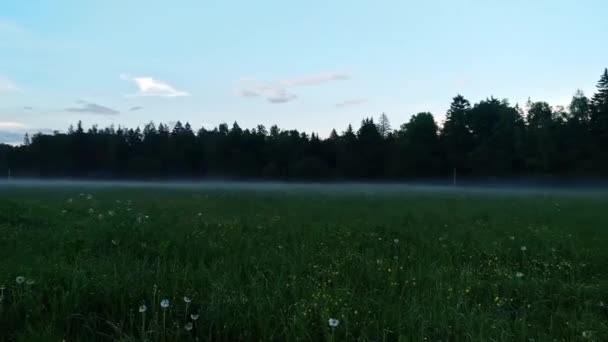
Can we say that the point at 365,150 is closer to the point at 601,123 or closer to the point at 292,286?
the point at 601,123

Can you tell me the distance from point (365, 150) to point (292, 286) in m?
68.3

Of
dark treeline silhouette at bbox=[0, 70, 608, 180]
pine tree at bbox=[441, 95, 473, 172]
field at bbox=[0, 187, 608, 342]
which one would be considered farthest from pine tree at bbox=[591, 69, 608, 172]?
field at bbox=[0, 187, 608, 342]

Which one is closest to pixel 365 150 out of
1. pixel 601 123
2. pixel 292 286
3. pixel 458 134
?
pixel 458 134

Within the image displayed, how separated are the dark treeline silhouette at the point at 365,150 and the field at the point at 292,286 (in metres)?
55.7

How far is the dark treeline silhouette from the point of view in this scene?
194 feet

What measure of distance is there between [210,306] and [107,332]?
30.0 inches

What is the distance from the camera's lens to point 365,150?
71.5 meters

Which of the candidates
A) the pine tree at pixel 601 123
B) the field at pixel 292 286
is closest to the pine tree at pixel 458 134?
the pine tree at pixel 601 123

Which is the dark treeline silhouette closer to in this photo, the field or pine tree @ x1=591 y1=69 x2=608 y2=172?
pine tree @ x1=591 y1=69 x2=608 y2=172

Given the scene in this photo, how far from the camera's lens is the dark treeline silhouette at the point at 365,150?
5912 centimetres

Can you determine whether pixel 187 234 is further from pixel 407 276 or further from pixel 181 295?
pixel 407 276

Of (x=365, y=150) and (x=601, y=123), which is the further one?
(x=365, y=150)

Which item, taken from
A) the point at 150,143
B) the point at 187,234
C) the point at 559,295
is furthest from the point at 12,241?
the point at 150,143

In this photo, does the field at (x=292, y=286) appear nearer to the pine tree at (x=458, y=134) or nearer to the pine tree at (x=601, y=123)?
the pine tree at (x=601, y=123)
